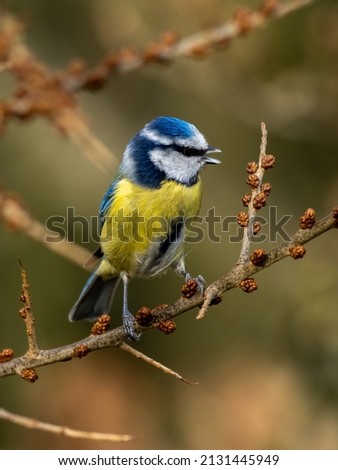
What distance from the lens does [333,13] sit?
5.14 m

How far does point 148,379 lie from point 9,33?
3.67 m

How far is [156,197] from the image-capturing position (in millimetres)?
3938

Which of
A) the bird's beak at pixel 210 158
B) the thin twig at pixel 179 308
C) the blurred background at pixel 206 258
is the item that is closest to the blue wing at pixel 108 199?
the bird's beak at pixel 210 158

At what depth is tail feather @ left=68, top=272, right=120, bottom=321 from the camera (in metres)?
4.71

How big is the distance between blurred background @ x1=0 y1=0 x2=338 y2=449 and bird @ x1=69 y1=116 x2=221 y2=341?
86cm

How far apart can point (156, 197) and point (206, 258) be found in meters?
2.52

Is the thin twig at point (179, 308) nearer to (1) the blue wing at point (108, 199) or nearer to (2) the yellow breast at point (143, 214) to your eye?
(2) the yellow breast at point (143, 214)

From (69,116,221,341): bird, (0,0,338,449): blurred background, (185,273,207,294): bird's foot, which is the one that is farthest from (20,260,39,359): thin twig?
(0,0,338,449): blurred background

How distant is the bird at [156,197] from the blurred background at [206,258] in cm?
86

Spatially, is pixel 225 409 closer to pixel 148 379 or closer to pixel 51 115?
pixel 148 379

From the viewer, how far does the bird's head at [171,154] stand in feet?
13.1

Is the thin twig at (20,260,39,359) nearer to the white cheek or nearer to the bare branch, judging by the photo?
the bare branch

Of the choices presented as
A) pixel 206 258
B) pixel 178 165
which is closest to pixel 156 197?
pixel 178 165
